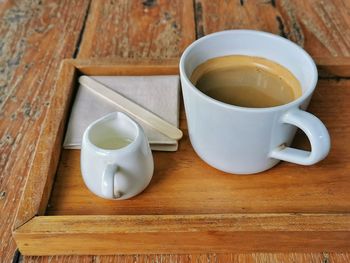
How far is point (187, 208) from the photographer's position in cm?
49

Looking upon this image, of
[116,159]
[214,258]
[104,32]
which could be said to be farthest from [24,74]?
[214,258]

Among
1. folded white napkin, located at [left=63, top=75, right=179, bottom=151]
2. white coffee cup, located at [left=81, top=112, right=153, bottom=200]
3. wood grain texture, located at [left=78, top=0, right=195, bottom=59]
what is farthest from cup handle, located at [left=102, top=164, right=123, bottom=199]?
wood grain texture, located at [left=78, top=0, right=195, bottom=59]

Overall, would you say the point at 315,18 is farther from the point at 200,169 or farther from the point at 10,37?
the point at 10,37

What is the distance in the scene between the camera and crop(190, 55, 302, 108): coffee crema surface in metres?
0.53

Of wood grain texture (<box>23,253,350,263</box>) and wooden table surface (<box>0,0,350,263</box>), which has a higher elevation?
wooden table surface (<box>0,0,350,263</box>)

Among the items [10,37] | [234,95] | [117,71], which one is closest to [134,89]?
[117,71]

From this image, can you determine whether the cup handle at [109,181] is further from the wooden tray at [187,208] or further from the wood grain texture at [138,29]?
the wood grain texture at [138,29]

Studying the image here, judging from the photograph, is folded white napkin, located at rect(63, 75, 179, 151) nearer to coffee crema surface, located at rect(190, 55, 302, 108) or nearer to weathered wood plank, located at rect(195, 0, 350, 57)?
coffee crema surface, located at rect(190, 55, 302, 108)

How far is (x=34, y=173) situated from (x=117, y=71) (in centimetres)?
22

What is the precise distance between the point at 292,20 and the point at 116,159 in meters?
0.52

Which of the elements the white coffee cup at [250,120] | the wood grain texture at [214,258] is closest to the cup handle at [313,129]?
the white coffee cup at [250,120]

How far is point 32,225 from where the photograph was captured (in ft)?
1.49

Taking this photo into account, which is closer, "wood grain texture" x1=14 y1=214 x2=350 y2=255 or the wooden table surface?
"wood grain texture" x1=14 y1=214 x2=350 y2=255

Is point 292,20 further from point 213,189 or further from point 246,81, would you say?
point 213,189
